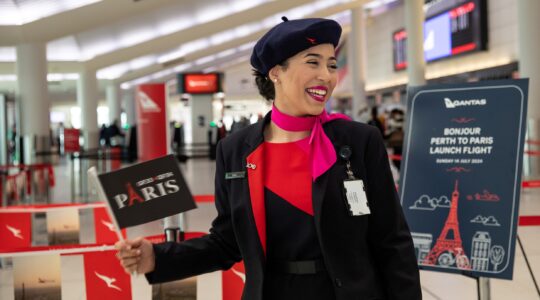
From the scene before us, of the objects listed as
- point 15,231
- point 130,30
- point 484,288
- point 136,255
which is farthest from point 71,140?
point 136,255

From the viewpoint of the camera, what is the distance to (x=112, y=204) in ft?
5.80

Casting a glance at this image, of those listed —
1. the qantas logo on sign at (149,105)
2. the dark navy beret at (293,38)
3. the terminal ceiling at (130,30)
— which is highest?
the terminal ceiling at (130,30)

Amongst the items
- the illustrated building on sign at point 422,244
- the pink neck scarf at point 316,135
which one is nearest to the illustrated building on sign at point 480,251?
the illustrated building on sign at point 422,244

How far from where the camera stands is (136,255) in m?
1.83

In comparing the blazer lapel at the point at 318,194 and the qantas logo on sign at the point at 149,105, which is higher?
the qantas logo on sign at the point at 149,105

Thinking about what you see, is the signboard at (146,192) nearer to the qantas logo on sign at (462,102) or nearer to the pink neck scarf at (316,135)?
the pink neck scarf at (316,135)

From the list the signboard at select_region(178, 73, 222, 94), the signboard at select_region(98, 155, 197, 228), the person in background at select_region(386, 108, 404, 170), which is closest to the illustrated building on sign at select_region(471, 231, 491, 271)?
the signboard at select_region(98, 155, 197, 228)

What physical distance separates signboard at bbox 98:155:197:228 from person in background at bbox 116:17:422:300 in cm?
9

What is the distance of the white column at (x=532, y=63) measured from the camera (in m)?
14.8

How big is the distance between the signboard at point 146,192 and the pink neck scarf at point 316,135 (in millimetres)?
348

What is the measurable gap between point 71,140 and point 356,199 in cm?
1191

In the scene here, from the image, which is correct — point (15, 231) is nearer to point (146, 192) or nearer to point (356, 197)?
point (146, 192)

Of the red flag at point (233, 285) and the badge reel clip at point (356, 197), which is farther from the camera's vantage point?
the red flag at point (233, 285)

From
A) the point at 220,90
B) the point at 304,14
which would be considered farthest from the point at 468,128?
the point at 220,90
